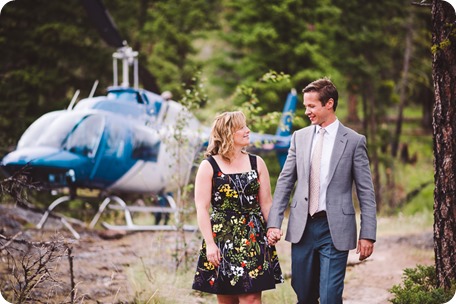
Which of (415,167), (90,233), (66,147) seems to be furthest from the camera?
(415,167)

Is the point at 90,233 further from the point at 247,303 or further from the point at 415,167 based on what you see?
the point at 415,167

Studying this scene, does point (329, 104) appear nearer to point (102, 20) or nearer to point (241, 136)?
point (241, 136)

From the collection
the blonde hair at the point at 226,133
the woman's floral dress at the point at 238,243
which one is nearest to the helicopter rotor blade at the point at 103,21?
the blonde hair at the point at 226,133

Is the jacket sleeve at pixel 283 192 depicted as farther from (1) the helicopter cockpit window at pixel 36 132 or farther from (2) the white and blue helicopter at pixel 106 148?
(1) the helicopter cockpit window at pixel 36 132

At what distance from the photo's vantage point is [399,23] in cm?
1703

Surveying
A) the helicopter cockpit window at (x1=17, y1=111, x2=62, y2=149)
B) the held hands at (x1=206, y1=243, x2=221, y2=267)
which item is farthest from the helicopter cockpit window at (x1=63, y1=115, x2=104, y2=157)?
the held hands at (x1=206, y1=243, x2=221, y2=267)

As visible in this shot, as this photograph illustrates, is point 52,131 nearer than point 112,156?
Yes

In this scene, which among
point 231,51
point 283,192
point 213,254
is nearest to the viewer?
point 213,254

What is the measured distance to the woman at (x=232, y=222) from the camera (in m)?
3.78

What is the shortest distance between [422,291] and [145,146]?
20.3 feet

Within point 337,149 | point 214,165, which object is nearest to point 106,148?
point 214,165

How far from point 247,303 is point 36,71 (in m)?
10.9

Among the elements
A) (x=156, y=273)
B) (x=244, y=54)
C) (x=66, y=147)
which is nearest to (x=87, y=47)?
(x=244, y=54)

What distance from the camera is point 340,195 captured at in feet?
12.6
